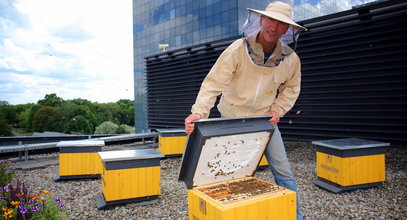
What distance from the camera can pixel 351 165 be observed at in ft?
11.6

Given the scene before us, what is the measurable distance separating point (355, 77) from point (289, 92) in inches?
185

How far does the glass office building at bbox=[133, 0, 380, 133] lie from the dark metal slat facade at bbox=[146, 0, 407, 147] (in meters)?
14.2

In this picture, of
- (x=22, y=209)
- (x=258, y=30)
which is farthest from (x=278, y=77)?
(x=22, y=209)

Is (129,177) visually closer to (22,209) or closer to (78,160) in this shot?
(22,209)

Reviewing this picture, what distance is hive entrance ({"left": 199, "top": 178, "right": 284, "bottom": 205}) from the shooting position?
4.68 feet

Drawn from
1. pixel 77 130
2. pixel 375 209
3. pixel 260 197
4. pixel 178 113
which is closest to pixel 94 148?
pixel 260 197

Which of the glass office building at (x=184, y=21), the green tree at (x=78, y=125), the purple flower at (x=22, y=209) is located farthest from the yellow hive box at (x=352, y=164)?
the green tree at (x=78, y=125)

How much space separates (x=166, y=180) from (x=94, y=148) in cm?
145

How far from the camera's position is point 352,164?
3.55 m

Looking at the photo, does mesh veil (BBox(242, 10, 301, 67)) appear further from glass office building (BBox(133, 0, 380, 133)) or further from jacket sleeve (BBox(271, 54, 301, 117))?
glass office building (BBox(133, 0, 380, 133))

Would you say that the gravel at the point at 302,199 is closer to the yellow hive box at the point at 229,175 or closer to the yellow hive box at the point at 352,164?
the yellow hive box at the point at 352,164

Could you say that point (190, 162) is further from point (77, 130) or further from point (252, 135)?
point (77, 130)

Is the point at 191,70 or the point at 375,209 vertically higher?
the point at 191,70

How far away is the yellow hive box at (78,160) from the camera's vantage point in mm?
4551
